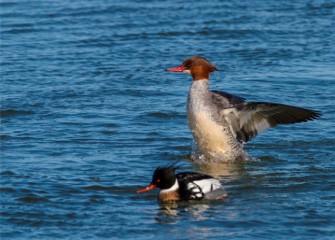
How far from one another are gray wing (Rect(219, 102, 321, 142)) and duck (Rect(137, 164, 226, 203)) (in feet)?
5.90

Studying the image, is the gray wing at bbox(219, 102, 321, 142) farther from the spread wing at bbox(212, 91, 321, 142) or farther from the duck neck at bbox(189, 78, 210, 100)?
the duck neck at bbox(189, 78, 210, 100)

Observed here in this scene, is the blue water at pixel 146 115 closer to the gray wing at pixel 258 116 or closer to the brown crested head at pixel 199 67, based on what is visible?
the gray wing at pixel 258 116

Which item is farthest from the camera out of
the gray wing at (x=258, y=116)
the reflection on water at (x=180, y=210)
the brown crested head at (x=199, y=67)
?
the brown crested head at (x=199, y=67)

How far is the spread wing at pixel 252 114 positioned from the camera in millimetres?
10938

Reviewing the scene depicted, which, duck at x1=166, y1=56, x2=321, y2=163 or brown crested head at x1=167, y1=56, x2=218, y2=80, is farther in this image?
brown crested head at x1=167, y1=56, x2=218, y2=80

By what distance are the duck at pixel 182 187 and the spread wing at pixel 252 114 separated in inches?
71.3

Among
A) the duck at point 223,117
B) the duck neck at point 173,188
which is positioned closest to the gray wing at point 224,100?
the duck at point 223,117

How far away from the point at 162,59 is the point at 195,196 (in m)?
6.31

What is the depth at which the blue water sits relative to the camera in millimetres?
8742

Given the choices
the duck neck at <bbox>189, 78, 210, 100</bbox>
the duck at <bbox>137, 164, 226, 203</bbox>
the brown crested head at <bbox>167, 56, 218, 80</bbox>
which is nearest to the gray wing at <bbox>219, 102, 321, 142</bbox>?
the duck neck at <bbox>189, 78, 210, 100</bbox>

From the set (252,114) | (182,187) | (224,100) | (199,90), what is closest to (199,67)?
(199,90)

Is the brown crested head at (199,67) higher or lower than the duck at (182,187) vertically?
higher

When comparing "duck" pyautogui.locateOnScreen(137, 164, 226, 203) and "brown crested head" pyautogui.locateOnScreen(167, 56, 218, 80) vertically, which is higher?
"brown crested head" pyautogui.locateOnScreen(167, 56, 218, 80)

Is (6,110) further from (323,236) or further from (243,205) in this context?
(323,236)
